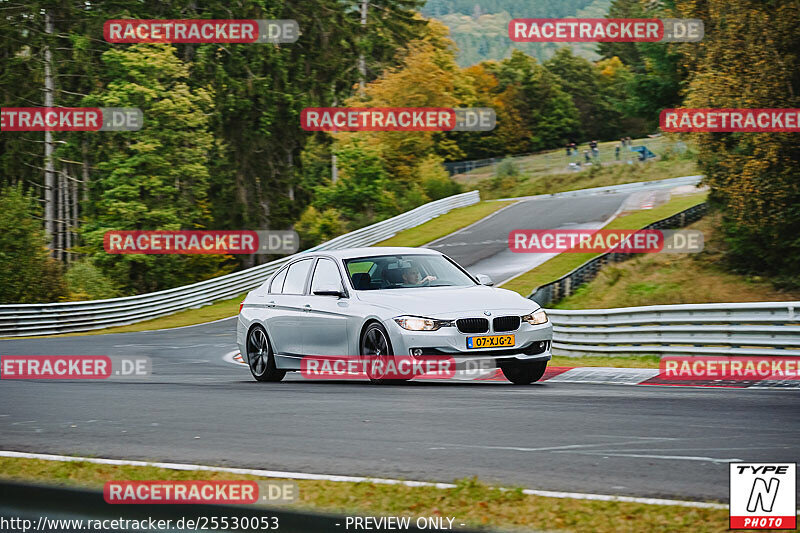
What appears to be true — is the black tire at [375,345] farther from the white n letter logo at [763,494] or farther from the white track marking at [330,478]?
the white n letter logo at [763,494]

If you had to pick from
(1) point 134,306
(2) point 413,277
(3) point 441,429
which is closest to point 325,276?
(2) point 413,277

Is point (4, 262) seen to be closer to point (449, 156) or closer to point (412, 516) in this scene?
point (412, 516)

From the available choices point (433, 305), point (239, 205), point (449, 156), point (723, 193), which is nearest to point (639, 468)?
point (433, 305)

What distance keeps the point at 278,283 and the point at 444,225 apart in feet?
127

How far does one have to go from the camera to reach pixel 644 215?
47469 mm

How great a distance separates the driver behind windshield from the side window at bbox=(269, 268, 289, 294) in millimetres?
Answer: 2006

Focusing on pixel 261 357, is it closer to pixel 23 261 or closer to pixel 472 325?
pixel 472 325

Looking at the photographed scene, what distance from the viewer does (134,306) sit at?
3803cm

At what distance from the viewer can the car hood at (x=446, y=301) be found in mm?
Answer: 12062

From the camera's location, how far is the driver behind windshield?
43.7 feet

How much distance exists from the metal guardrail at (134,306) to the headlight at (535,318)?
75.9 feet

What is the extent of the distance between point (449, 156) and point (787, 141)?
65.8 meters

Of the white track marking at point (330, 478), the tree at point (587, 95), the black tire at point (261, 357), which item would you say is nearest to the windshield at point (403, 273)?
the black tire at point (261, 357)

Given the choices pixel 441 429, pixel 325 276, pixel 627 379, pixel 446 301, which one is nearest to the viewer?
pixel 441 429
